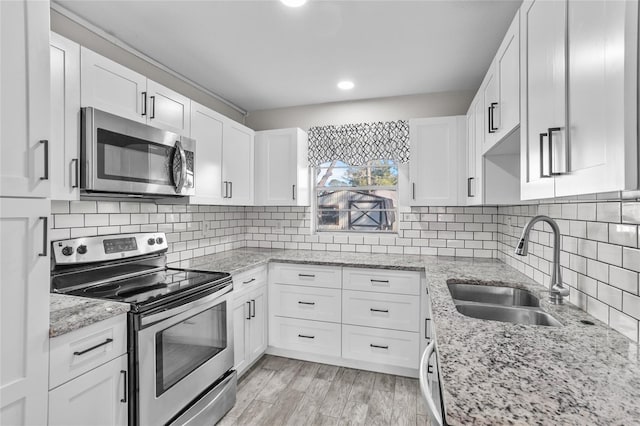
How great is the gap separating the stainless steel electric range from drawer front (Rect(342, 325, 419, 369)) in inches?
38.4

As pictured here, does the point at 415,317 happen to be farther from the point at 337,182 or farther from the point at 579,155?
the point at 579,155

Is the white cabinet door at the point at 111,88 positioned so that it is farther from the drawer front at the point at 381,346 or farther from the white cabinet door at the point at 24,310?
the drawer front at the point at 381,346

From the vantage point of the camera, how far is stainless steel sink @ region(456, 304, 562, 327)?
4.91 feet

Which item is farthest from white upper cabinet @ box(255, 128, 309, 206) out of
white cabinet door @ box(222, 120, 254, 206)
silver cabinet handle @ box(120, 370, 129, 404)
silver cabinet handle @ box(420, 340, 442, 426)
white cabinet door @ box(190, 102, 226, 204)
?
silver cabinet handle @ box(420, 340, 442, 426)

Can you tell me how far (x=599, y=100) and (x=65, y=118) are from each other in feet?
6.60

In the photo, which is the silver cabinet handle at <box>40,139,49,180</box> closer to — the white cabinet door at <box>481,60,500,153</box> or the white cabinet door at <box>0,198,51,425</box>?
the white cabinet door at <box>0,198,51,425</box>

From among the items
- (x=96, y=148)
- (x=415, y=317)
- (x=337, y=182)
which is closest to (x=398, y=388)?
(x=415, y=317)

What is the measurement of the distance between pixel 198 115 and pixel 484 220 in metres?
2.63

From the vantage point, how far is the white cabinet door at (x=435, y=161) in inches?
110

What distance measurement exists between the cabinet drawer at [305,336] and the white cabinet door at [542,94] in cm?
202

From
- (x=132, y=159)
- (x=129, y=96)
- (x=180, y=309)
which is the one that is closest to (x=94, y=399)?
(x=180, y=309)

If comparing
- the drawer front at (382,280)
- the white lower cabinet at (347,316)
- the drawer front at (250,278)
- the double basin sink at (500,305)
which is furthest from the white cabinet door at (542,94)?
the drawer front at (250,278)

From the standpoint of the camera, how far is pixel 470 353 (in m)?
1.00

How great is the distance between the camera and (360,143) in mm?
3252
